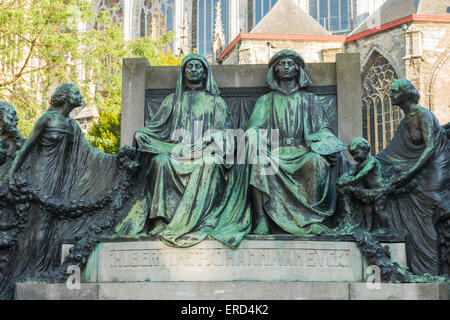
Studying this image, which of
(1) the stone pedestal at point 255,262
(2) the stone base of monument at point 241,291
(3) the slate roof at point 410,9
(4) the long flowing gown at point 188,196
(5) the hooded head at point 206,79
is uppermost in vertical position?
(3) the slate roof at point 410,9

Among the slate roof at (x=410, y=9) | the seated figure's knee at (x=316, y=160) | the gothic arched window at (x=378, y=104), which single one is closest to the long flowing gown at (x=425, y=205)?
the seated figure's knee at (x=316, y=160)

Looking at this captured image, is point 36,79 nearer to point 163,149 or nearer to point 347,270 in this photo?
point 163,149

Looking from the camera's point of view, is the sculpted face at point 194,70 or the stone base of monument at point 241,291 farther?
the sculpted face at point 194,70

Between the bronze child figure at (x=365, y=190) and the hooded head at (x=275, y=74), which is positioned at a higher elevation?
the hooded head at (x=275, y=74)

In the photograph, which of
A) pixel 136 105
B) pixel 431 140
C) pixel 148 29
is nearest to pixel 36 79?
pixel 136 105

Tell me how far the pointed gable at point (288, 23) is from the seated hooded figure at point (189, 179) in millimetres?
34123

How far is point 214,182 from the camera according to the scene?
7.33 m

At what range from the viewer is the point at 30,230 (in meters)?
7.60

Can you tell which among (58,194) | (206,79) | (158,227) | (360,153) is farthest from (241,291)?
(206,79)

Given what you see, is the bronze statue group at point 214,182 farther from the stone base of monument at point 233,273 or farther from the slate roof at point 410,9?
the slate roof at point 410,9

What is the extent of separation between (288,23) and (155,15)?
19.6 m

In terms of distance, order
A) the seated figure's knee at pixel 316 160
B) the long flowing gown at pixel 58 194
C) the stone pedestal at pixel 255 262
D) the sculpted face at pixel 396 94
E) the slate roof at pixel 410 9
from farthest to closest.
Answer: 1. the slate roof at pixel 410 9
2. the sculpted face at pixel 396 94
3. the long flowing gown at pixel 58 194
4. the seated figure's knee at pixel 316 160
5. the stone pedestal at pixel 255 262

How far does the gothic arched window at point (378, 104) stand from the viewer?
37.1 metres

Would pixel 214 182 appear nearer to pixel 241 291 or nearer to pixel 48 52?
pixel 241 291
